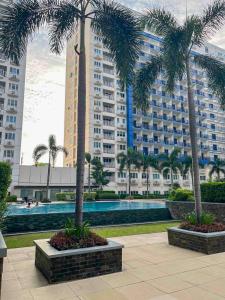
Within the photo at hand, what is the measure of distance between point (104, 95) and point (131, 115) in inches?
347

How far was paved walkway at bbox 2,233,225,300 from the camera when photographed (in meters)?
4.80

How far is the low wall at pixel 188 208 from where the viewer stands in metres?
14.8

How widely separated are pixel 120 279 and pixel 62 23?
9119 mm

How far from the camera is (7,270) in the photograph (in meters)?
6.59

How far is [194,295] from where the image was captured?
4730 millimetres

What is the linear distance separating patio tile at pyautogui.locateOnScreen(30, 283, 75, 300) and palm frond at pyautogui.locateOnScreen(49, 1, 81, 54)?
8.94m

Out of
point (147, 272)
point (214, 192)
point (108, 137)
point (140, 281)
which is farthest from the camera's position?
point (108, 137)

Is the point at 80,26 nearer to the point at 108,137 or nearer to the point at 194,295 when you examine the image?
the point at 194,295

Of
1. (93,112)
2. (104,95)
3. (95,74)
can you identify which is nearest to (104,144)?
(93,112)

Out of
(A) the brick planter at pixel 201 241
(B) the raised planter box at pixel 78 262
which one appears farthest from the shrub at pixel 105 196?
(B) the raised planter box at pixel 78 262

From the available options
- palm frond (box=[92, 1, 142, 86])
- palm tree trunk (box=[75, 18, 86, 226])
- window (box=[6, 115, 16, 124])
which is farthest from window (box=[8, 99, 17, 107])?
palm tree trunk (box=[75, 18, 86, 226])

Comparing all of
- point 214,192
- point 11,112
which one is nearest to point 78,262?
point 214,192

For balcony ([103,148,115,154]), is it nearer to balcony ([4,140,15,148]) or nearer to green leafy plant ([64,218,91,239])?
balcony ([4,140,15,148])

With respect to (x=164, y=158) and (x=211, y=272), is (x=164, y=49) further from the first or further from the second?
(x=164, y=158)
